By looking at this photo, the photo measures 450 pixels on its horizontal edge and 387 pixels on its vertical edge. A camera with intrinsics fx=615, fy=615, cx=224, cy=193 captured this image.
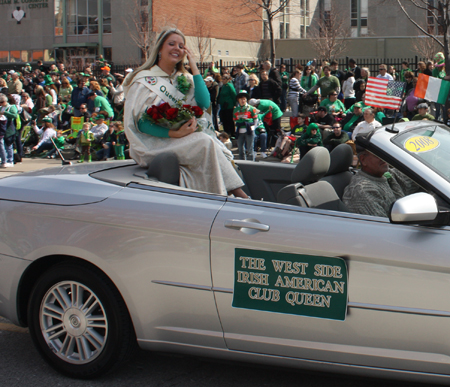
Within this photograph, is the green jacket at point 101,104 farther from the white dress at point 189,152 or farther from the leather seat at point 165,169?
the leather seat at point 165,169

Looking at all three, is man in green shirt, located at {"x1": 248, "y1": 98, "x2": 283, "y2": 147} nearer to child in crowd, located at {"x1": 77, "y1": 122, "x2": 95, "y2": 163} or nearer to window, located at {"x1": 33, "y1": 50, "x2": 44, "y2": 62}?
child in crowd, located at {"x1": 77, "y1": 122, "x2": 95, "y2": 163}

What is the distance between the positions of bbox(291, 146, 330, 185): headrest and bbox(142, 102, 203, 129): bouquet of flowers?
96 centimetres

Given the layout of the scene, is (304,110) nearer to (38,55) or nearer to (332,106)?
(332,106)

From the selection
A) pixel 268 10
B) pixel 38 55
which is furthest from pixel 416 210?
pixel 38 55

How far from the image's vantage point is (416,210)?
279 cm

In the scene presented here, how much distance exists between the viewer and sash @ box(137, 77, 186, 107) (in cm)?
450

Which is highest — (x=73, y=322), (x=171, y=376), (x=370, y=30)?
(x=370, y=30)

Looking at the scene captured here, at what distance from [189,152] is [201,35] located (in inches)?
1497

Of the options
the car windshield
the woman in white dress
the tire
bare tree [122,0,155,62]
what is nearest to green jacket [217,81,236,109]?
the woman in white dress

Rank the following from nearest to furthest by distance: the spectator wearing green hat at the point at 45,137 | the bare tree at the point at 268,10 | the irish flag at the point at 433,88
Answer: the irish flag at the point at 433,88 < the spectator wearing green hat at the point at 45,137 < the bare tree at the point at 268,10

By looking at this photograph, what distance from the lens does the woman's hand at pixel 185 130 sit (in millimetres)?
4305

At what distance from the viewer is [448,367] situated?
2.82 m

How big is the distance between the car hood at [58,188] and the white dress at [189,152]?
1.54 feet

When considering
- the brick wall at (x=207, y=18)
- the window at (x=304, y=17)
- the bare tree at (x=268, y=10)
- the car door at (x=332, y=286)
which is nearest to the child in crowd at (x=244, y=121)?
the car door at (x=332, y=286)
